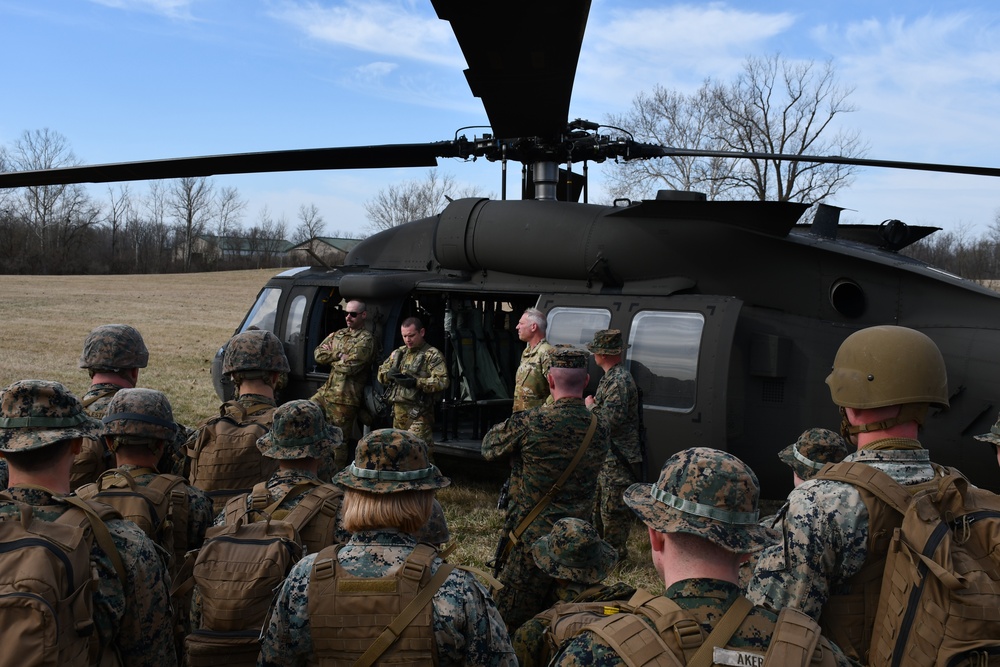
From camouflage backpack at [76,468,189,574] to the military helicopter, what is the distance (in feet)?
9.07

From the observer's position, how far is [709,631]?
179 centimetres

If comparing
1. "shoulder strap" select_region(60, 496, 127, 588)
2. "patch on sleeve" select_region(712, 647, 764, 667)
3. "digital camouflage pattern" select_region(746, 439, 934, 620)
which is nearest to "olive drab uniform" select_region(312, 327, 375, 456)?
"shoulder strap" select_region(60, 496, 127, 588)

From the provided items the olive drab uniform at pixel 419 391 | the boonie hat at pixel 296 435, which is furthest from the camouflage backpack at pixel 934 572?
the olive drab uniform at pixel 419 391

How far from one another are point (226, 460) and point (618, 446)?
276 cm

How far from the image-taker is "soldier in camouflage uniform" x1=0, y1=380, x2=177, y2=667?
248 cm

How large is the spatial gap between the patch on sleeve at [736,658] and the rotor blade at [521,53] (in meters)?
2.87

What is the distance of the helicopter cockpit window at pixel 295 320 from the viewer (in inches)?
328

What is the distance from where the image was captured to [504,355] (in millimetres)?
8922

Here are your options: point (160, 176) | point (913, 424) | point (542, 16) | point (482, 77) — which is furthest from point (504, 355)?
point (913, 424)

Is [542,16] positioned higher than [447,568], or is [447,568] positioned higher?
[542,16]

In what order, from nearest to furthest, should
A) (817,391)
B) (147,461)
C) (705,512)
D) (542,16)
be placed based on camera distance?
(705,512) → (147,461) → (542,16) → (817,391)

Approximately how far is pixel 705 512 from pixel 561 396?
8.13 ft

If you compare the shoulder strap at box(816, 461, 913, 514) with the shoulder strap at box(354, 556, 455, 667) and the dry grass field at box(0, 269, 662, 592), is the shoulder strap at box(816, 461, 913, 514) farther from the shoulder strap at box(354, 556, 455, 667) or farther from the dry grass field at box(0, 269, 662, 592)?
the dry grass field at box(0, 269, 662, 592)

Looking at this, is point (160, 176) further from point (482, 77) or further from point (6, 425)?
point (6, 425)
